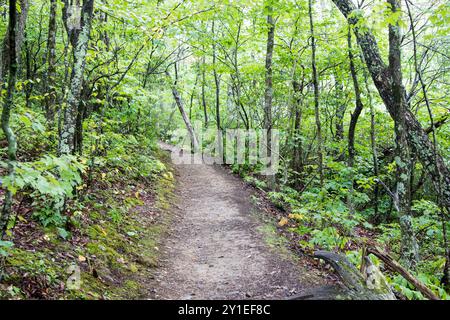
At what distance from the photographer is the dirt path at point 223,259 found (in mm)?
5539

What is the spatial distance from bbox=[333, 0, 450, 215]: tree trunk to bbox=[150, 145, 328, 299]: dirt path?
297 cm

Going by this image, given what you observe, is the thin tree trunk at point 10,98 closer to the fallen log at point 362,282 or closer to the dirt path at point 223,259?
the dirt path at point 223,259

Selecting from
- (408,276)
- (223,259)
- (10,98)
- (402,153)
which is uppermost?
(10,98)

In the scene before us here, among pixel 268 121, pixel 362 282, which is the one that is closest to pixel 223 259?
pixel 362 282

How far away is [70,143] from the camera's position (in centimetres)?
586

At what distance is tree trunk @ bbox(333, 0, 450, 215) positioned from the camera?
247 inches

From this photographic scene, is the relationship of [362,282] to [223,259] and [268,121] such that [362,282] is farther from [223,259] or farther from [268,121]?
[268,121]

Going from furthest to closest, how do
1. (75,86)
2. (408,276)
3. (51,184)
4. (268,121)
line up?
(268,121) → (75,86) → (408,276) → (51,184)

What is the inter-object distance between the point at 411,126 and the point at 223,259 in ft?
15.2

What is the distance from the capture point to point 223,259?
690 cm

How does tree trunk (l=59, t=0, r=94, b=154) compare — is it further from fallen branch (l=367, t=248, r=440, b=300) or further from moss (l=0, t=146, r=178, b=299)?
fallen branch (l=367, t=248, r=440, b=300)

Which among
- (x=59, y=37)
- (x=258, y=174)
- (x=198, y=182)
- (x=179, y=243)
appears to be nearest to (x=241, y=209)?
(x=179, y=243)

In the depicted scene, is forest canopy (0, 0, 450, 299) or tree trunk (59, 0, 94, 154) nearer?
forest canopy (0, 0, 450, 299)

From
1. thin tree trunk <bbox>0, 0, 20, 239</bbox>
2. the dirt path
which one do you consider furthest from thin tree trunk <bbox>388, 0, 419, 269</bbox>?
thin tree trunk <bbox>0, 0, 20, 239</bbox>
